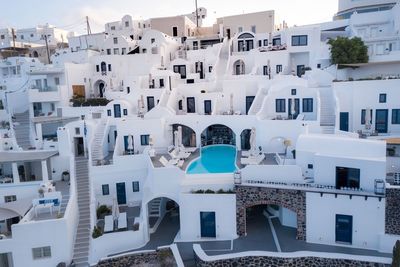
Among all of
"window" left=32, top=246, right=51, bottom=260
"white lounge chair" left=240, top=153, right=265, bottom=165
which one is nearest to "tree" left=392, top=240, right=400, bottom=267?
"white lounge chair" left=240, top=153, right=265, bottom=165

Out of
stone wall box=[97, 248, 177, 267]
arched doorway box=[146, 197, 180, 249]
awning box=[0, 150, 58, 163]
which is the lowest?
stone wall box=[97, 248, 177, 267]

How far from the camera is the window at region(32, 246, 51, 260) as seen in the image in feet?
68.9

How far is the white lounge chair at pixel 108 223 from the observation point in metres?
21.3

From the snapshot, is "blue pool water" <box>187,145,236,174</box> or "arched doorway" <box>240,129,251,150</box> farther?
"arched doorway" <box>240,129,251,150</box>

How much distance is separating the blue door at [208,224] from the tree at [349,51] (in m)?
19.2

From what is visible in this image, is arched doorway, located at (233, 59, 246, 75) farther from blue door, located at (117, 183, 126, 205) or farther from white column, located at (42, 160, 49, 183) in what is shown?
white column, located at (42, 160, 49, 183)

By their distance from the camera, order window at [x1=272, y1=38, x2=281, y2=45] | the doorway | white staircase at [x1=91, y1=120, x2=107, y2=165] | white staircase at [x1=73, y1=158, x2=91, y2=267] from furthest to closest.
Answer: window at [x1=272, y1=38, x2=281, y2=45] < the doorway < white staircase at [x1=91, y1=120, x2=107, y2=165] < white staircase at [x1=73, y1=158, x2=91, y2=267]

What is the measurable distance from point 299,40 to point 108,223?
93.8 feet

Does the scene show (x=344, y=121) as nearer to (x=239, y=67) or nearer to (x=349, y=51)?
(x=349, y=51)

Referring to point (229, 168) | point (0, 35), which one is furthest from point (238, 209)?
point (0, 35)

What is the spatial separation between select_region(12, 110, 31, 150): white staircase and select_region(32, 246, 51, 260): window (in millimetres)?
13992

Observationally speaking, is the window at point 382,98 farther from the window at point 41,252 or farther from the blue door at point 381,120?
the window at point 41,252

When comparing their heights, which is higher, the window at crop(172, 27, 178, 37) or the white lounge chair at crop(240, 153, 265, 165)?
the window at crop(172, 27, 178, 37)

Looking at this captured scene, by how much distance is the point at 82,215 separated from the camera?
2427 cm
